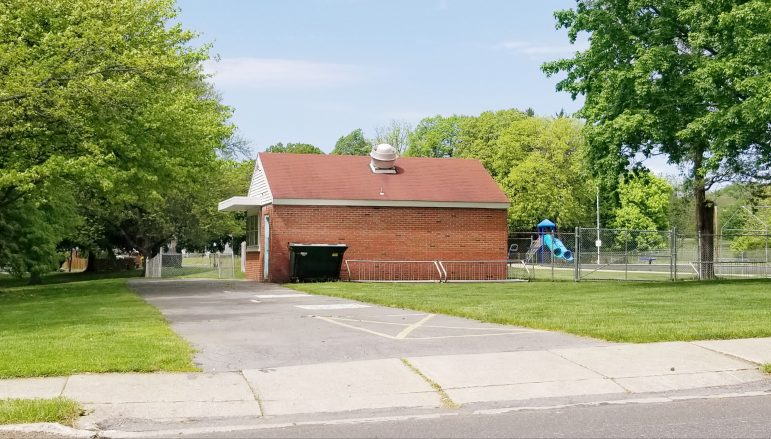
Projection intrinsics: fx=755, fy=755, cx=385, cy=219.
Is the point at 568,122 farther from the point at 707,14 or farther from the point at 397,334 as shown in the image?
the point at 397,334

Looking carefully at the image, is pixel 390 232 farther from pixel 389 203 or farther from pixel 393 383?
pixel 393 383

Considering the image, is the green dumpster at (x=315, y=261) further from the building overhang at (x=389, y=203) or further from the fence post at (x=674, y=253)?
the fence post at (x=674, y=253)

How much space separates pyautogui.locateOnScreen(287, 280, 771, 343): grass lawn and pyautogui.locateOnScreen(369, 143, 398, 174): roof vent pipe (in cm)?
919

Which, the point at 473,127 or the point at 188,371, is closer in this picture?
the point at 188,371

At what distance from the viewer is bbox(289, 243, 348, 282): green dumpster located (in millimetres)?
26578

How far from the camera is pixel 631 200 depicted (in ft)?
258

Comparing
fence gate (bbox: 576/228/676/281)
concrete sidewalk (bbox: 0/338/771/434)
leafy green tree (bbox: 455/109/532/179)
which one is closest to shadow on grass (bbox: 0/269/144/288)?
fence gate (bbox: 576/228/676/281)

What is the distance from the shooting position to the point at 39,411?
22.0ft

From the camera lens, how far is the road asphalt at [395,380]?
7.06 meters

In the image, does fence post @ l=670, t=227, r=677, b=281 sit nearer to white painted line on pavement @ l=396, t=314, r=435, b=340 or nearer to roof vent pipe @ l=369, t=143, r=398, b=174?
roof vent pipe @ l=369, t=143, r=398, b=174

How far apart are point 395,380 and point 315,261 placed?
18908mm

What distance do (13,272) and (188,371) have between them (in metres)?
24.9

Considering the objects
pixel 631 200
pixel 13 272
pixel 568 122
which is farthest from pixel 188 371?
pixel 631 200

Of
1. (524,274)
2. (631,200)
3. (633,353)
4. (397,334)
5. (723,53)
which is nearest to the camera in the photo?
(633,353)
